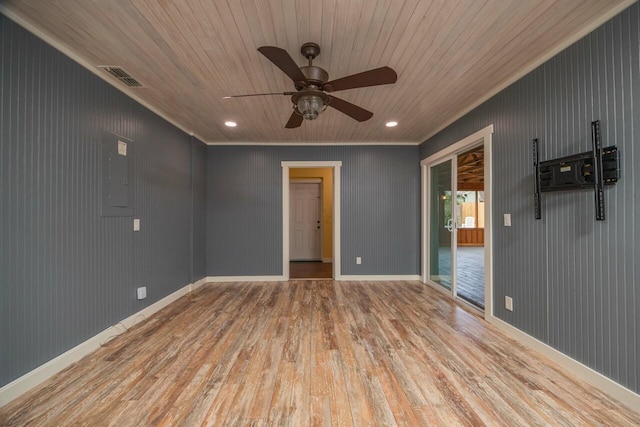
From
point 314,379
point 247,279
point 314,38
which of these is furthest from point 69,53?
point 247,279

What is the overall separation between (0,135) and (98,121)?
83cm

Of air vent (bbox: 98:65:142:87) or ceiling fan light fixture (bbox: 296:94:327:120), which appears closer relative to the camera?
ceiling fan light fixture (bbox: 296:94:327:120)

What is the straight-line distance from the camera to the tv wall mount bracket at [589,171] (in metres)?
1.68

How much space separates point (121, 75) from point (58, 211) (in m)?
1.39

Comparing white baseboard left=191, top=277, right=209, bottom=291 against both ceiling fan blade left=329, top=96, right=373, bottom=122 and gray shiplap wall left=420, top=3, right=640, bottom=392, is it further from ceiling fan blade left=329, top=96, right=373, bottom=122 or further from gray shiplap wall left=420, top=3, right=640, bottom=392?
gray shiplap wall left=420, top=3, right=640, bottom=392

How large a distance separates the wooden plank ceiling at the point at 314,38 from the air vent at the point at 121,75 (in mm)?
59

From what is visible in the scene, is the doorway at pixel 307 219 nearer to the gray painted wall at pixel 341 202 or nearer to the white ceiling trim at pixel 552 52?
the gray painted wall at pixel 341 202

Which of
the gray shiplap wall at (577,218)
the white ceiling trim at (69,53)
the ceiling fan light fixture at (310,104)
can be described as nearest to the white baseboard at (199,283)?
the white ceiling trim at (69,53)

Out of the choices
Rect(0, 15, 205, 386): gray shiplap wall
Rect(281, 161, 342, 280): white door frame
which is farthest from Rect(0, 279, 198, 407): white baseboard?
Rect(281, 161, 342, 280): white door frame

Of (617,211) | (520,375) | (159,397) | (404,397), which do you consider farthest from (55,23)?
(520,375)

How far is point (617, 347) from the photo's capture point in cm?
166

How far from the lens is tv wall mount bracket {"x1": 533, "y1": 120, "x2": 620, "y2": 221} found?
168 centimetres

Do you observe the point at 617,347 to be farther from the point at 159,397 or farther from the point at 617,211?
the point at 159,397

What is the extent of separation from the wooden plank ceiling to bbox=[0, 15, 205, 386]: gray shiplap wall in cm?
29
